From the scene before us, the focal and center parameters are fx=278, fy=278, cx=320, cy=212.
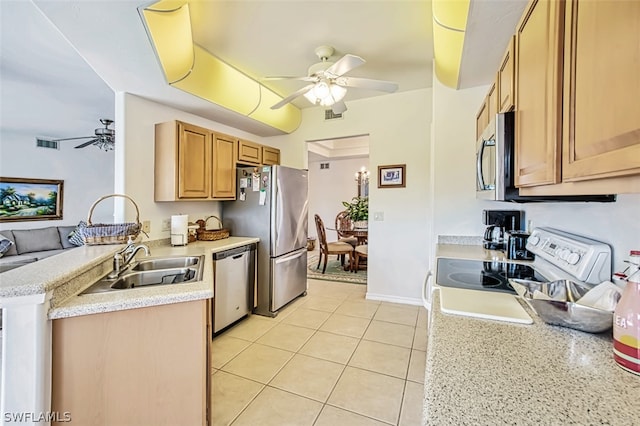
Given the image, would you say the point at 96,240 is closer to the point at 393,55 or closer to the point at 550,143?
the point at 550,143

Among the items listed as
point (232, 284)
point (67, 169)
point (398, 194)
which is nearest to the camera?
point (232, 284)

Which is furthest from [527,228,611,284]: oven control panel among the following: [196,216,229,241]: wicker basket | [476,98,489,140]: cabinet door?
[196,216,229,241]: wicker basket

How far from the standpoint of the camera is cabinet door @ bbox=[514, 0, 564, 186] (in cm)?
77

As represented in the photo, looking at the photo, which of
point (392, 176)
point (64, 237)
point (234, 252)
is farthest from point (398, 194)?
point (64, 237)

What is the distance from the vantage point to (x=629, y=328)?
2.00ft

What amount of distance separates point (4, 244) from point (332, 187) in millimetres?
6046

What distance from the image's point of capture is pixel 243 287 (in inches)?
115

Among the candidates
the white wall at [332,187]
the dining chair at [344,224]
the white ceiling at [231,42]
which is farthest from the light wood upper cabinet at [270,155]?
the white wall at [332,187]

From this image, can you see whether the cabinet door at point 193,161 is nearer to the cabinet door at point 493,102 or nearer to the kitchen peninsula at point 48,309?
the kitchen peninsula at point 48,309

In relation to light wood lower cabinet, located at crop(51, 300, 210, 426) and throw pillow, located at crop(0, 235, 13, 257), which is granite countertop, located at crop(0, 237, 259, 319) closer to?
light wood lower cabinet, located at crop(51, 300, 210, 426)

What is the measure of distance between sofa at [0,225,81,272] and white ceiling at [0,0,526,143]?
83.8 inches

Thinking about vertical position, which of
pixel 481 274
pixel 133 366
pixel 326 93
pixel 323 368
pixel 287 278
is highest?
pixel 326 93

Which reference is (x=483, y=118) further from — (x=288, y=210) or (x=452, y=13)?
(x=288, y=210)

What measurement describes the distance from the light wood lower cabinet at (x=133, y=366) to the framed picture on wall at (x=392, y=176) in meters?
2.70
